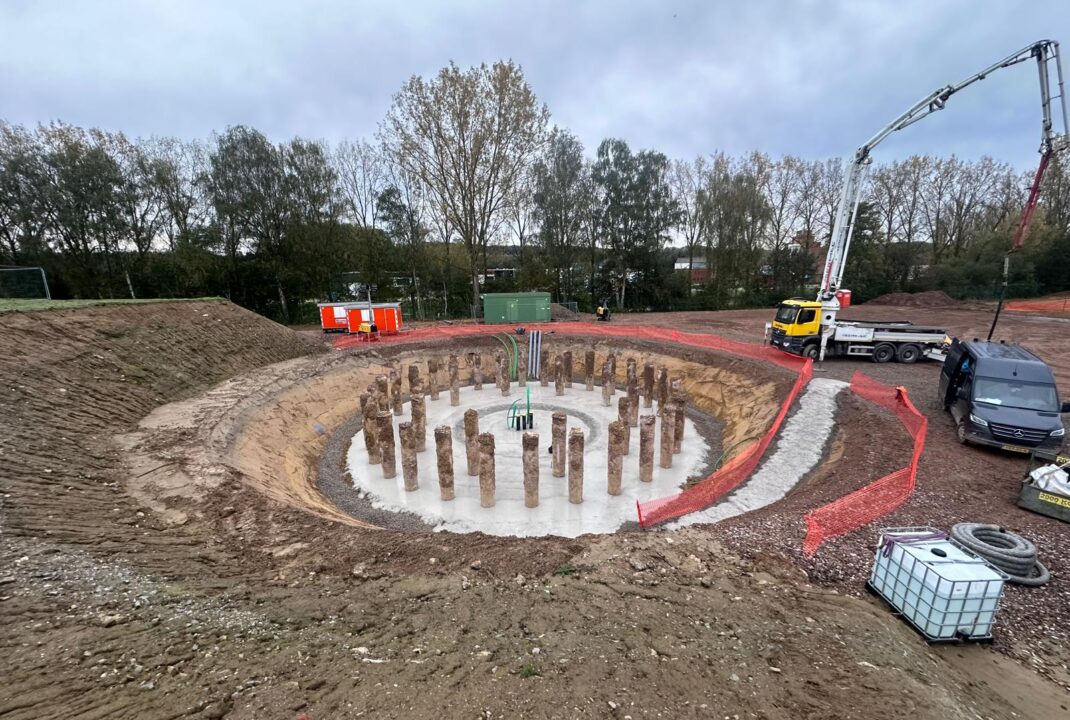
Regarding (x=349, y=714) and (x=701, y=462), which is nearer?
(x=349, y=714)

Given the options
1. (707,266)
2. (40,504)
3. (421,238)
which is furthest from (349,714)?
(707,266)

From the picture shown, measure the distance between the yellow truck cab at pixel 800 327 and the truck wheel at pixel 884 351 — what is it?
213 centimetres

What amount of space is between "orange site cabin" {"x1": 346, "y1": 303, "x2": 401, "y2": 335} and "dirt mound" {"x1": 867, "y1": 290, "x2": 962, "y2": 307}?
127ft

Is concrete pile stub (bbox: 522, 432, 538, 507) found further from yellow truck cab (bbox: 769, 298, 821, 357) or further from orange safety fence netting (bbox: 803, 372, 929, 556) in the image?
yellow truck cab (bbox: 769, 298, 821, 357)

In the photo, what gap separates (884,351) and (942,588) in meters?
17.0

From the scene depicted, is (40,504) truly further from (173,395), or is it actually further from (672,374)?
(672,374)

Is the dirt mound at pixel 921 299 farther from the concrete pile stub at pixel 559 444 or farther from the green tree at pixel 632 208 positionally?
the concrete pile stub at pixel 559 444

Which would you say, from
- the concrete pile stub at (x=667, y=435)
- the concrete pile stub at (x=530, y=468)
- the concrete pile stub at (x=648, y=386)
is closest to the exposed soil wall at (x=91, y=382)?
the concrete pile stub at (x=530, y=468)

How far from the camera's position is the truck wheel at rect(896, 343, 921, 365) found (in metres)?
17.8

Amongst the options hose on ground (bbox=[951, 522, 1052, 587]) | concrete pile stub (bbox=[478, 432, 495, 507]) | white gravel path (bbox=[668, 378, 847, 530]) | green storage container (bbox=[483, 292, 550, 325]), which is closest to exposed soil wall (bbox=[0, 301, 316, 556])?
concrete pile stub (bbox=[478, 432, 495, 507])

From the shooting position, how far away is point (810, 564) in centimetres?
602

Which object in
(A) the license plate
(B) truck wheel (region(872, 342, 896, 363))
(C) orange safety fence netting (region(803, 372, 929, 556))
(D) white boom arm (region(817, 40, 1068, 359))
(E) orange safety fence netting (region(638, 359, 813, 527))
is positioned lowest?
(E) orange safety fence netting (region(638, 359, 813, 527))

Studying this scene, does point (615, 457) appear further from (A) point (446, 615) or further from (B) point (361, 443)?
(B) point (361, 443)

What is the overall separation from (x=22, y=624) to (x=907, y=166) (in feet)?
179
